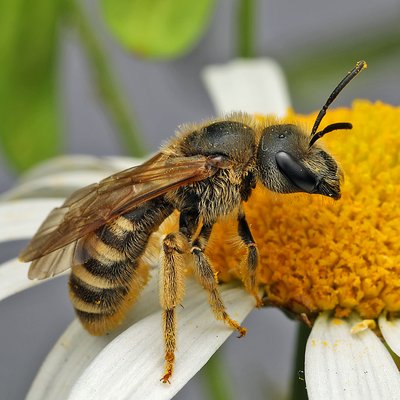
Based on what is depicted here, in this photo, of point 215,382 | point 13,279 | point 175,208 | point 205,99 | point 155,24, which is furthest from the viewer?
point 205,99

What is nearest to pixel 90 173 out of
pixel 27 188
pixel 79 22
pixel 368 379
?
pixel 27 188

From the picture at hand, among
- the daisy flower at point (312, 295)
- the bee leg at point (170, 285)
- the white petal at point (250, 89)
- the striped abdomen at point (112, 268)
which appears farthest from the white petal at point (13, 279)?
the white petal at point (250, 89)

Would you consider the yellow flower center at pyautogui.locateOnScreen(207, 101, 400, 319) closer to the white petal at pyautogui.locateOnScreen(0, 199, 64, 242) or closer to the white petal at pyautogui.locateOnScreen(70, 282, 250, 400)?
the white petal at pyautogui.locateOnScreen(70, 282, 250, 400)

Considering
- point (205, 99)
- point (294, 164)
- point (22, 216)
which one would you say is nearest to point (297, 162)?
point (294, 164)

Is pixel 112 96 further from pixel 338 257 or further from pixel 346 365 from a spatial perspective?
pixel 346 365

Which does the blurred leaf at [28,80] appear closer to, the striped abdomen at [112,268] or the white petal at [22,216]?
the white petal at [22,216]

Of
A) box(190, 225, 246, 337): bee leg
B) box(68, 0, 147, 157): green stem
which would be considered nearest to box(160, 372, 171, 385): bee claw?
box(190, 225, 246, 337): bee leg

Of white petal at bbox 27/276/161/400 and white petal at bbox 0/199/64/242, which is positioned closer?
white petal at bbox 27/276/161/400
